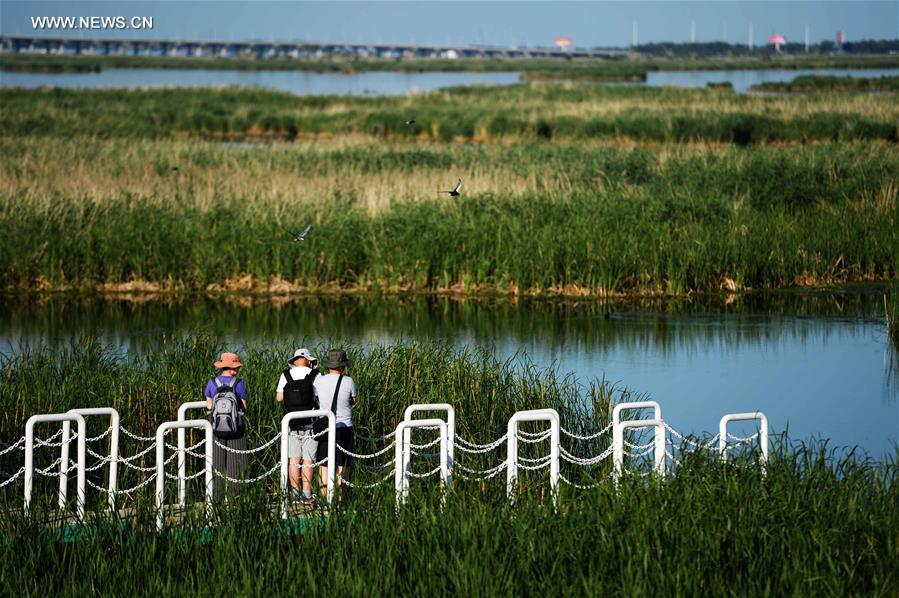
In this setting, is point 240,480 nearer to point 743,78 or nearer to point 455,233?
point 455,233

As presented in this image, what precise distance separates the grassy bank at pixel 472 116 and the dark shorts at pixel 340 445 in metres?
34.6

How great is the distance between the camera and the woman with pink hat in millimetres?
11898

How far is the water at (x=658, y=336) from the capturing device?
1877 cm

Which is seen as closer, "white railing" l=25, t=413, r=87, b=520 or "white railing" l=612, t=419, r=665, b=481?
"white railing" l=25, t=413, r=87, b=520

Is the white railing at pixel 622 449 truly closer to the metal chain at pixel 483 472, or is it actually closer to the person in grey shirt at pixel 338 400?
the metal chain at pixel 483 472

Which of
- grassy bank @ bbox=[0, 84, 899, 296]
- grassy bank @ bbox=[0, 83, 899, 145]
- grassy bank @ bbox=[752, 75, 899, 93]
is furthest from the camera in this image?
grassy bank @ bbox=[752, 75, 899, 93]

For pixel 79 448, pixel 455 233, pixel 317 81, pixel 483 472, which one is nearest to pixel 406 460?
pixel 483 472

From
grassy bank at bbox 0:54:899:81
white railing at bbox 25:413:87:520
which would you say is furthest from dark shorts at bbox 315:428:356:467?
grassy bank at bbox 0:54:899:81

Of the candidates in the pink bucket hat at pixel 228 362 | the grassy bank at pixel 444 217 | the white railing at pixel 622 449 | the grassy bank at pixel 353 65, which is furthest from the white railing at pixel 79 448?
the grassy bank at pixel 353 65

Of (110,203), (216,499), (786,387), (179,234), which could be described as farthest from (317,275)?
(216,499)

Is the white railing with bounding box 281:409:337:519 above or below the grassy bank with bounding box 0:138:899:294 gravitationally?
below

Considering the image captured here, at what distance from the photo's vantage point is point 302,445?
12320 millimetres

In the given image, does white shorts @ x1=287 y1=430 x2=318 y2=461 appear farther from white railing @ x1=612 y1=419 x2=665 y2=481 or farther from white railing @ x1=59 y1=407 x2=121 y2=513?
white railing @ x1=612 y1=419 x2=665 y2=481

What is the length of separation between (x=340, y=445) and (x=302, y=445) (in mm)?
338
